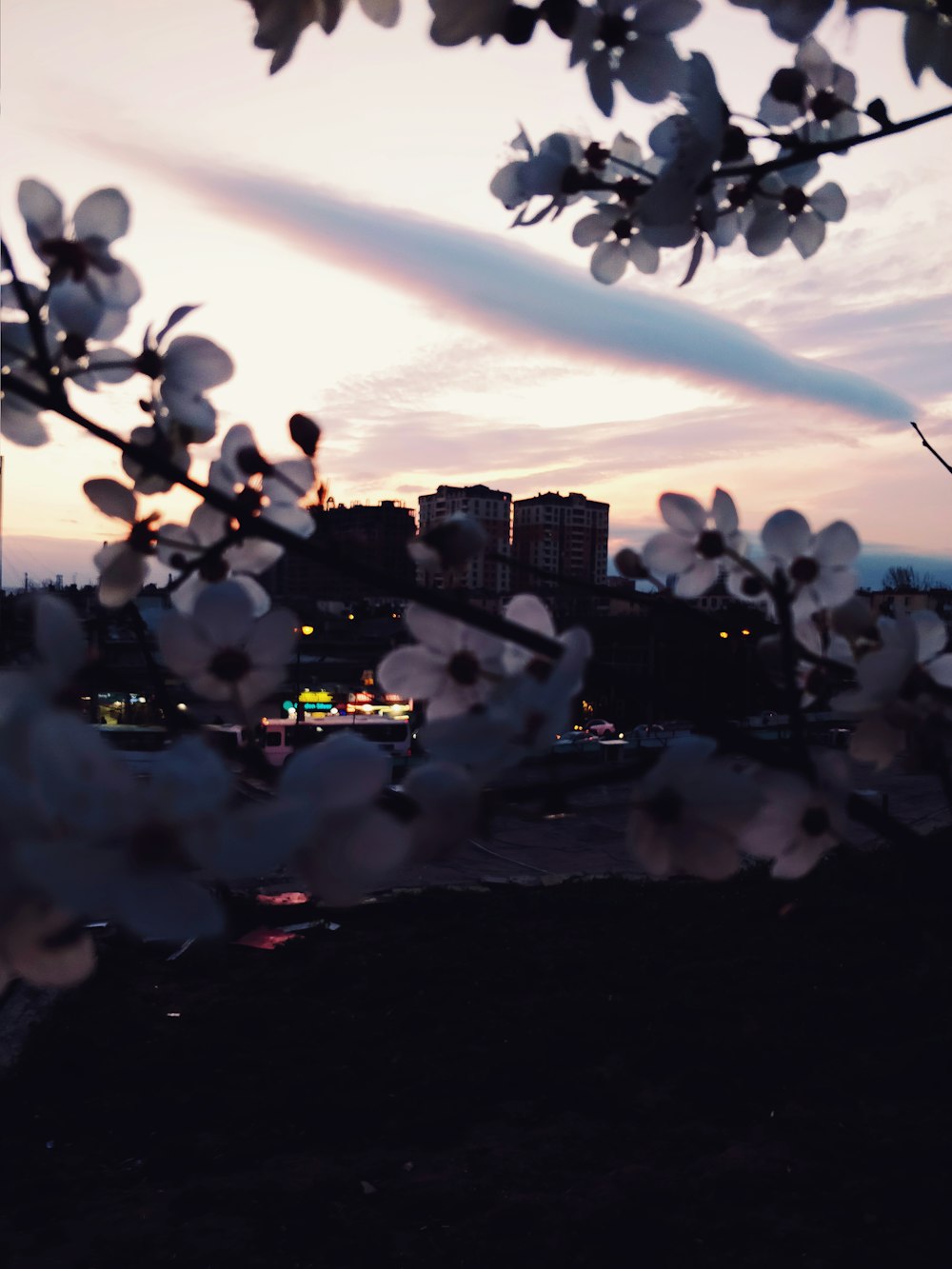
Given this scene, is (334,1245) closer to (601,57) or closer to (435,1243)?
(435,1243)

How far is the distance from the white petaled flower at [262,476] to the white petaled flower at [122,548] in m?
0.05

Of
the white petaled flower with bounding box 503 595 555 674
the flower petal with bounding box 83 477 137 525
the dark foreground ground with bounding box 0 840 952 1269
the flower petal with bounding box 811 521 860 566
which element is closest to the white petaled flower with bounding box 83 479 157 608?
the flower petal with bounding box 83 477 137 525

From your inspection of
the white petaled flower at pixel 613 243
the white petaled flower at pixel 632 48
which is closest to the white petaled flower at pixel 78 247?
the white petaled flower at pixel 632 48

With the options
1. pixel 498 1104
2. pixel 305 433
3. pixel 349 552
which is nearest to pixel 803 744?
pixel 349 552

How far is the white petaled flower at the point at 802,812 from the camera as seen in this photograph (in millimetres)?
486

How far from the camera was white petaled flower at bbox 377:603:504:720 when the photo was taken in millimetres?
523

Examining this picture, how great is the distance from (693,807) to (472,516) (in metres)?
0.25

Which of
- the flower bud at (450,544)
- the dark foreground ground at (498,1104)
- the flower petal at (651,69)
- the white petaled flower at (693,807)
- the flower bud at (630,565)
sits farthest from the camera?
the dark foreground ground at (498,1104)

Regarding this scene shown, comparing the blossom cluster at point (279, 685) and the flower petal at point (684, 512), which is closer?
the blossom cluster at point (279, 685)

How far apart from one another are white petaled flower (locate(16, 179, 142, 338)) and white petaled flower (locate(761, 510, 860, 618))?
485 mm

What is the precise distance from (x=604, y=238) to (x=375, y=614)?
0.45m

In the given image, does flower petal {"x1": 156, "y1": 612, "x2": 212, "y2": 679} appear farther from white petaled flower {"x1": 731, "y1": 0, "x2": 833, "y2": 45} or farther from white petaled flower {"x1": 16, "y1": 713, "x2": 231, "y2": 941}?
white petaled flower {"x1": 731, "y1": 0, "x2": 833, "y2": 45}

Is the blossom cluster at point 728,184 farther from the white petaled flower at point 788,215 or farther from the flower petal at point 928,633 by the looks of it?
the flower petal at point 928,633

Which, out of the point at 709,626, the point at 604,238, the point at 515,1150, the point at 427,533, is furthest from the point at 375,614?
the point at 515,1150
